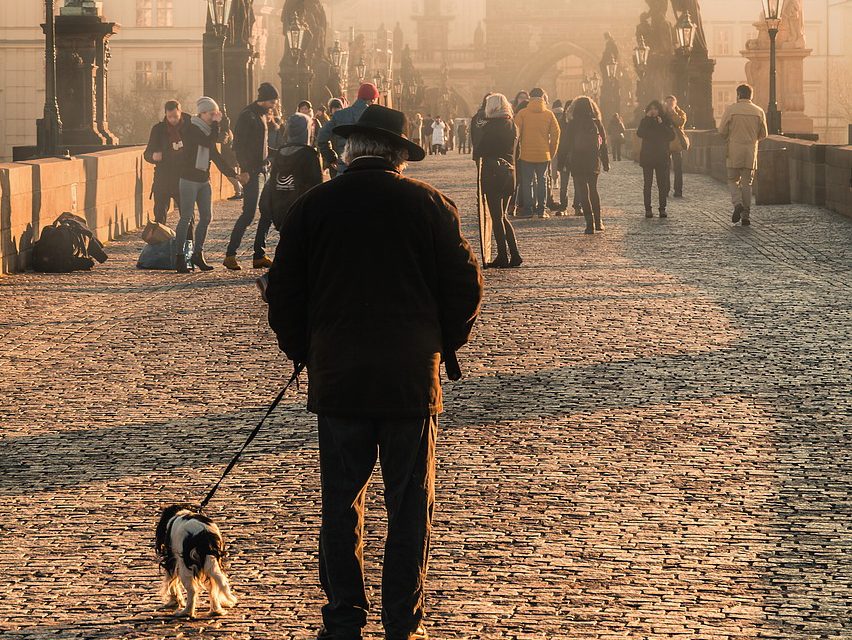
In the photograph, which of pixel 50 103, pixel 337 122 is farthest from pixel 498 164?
pixel 50 103

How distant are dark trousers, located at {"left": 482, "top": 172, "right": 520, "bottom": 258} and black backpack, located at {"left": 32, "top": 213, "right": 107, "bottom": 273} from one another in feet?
13.4

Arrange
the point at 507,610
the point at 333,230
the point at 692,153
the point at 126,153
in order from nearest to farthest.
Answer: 1. the point at 333,230
2. the point at 507,610
3. the point at 126,153
4. the point at 692,153

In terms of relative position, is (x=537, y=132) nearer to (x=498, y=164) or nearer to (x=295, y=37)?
(x=498, y=164)

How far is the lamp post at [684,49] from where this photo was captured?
45219 millimetres

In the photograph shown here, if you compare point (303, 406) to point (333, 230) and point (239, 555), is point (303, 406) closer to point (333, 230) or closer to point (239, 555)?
point (239, 555)

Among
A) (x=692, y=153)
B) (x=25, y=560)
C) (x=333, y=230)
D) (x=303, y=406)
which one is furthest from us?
(x=692, y=153)

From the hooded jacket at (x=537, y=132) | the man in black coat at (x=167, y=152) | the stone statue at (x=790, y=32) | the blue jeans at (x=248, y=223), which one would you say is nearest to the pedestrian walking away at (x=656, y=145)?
the hooded jacket at (x=537, y=132)

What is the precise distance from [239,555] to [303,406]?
11.3ft

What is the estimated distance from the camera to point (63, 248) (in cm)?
1756

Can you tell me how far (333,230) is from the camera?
16.8 ft

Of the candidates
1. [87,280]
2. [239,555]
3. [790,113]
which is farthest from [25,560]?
[790,113]

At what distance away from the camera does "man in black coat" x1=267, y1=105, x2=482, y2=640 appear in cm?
507

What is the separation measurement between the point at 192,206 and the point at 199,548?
12.2 meters

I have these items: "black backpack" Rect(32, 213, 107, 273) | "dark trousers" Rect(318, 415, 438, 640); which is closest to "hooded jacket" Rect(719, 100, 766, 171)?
"black backpack" Rect(32, 213, 107, 273)
